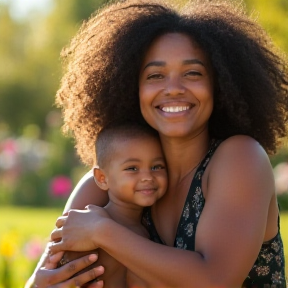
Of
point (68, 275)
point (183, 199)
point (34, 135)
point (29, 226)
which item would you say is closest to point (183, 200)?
point (183, 199)

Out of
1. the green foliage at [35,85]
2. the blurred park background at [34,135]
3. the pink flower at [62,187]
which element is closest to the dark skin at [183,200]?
the blurred park background at [34,135]

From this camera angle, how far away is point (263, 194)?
3703mm

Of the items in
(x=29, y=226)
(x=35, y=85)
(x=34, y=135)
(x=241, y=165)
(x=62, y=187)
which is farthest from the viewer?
(x=35, y=85)

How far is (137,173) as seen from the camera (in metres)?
4.10

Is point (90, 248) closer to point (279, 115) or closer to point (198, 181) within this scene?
point (198, 181)

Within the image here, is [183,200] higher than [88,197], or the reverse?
[88,197]

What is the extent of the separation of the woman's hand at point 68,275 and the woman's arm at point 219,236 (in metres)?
0.12

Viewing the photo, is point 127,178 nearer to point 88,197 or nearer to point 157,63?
point 88,197

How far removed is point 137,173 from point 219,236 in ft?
2.14

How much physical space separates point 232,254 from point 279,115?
1049 mm

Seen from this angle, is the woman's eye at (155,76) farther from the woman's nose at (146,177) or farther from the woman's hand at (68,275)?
the woman's hand at (68,275)

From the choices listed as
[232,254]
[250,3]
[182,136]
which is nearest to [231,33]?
[182,136]

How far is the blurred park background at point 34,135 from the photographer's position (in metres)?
8.04

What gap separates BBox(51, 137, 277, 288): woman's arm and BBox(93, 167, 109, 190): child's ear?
0.42m
